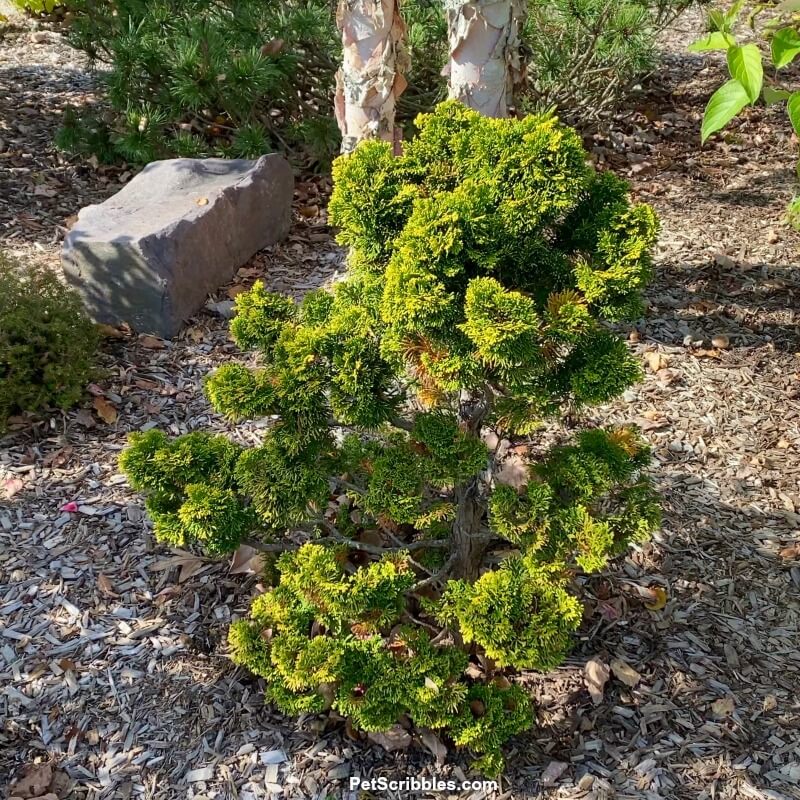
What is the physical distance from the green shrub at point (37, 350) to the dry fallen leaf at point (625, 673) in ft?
7.95

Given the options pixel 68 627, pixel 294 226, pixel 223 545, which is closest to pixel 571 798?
pixel 223 545

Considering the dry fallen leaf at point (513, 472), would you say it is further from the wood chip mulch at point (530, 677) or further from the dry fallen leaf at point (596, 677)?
the dry fallen leaf at point (596, 677)

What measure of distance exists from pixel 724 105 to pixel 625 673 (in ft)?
5.81

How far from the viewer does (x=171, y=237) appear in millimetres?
4023

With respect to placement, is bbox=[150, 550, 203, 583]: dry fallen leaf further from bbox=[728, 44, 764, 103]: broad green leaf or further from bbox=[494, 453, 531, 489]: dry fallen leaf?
bbox=[728, 44, 764, 103]: broad green leaf

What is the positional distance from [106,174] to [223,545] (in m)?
4.33

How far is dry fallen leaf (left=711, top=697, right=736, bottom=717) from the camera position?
248cm

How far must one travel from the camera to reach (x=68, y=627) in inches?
106

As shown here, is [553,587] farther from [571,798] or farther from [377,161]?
[377,161]

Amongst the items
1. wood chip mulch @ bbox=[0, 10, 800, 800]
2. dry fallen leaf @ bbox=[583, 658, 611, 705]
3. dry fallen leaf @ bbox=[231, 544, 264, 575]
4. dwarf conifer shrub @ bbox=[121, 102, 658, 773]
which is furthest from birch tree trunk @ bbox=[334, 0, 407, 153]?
dry fallen leaf @ bbox=[583, 658, 611, 705]

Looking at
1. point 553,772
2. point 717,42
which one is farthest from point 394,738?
point 717,42

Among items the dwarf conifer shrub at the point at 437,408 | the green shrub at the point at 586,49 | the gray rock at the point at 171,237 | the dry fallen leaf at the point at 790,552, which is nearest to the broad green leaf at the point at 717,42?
the dwarf conifer shrub at the point at 437,408

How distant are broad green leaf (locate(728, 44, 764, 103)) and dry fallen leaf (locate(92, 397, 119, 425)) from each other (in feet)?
9.40

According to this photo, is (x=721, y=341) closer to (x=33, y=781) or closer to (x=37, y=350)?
(x=37, y=350)
